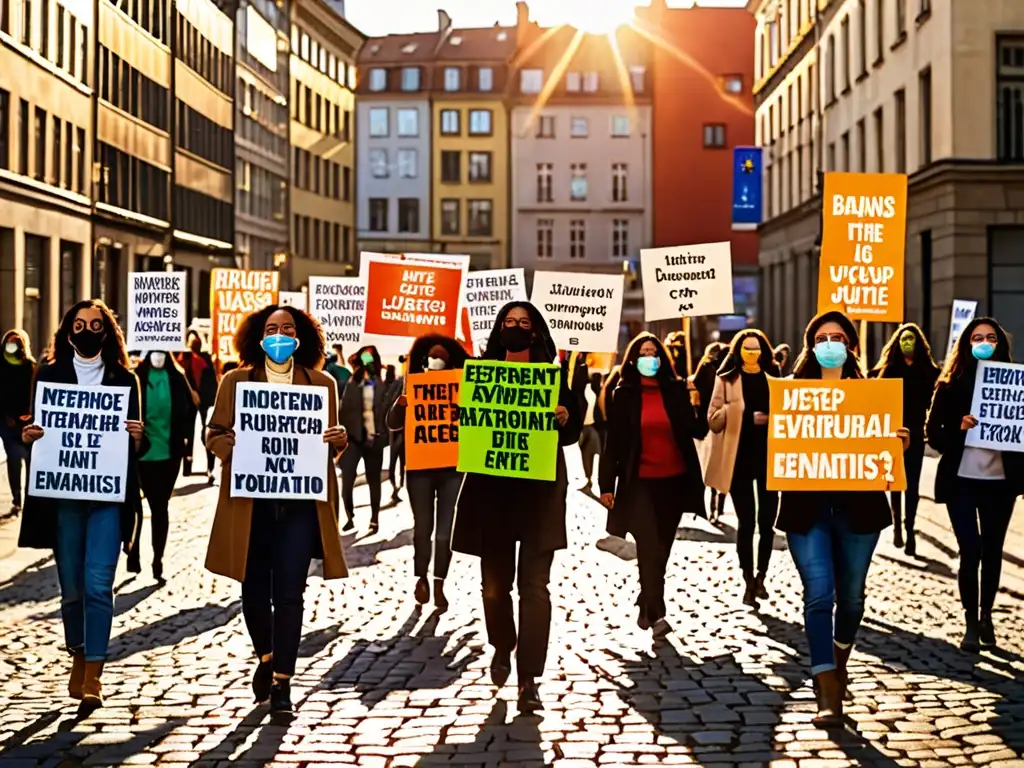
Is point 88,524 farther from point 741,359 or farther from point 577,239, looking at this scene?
point 577,239

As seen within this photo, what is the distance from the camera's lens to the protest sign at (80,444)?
9188mm

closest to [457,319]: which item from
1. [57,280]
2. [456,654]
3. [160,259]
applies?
[456,654]

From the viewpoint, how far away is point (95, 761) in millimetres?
7703

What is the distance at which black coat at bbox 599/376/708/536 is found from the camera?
456 inches

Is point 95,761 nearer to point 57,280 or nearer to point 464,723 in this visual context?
point 464,723

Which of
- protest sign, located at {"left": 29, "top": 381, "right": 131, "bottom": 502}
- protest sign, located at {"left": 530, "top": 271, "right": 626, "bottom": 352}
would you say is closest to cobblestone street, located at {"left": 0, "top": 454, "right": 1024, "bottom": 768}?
protest sign, located at {"left": 29, "top": 381, "right": 131, "bottom": 502}

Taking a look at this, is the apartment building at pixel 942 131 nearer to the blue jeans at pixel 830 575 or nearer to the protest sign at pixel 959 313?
the protest sign at pixel 959 313

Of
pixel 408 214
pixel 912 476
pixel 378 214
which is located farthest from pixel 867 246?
pixel 378 214

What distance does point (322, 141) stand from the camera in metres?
90.2

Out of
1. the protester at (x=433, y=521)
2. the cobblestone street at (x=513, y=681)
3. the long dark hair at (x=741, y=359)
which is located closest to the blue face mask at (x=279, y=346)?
the cobblestone street at (x=513, y=681)

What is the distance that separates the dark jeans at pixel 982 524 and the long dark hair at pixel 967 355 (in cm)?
66

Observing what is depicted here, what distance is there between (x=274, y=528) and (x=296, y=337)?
95cm

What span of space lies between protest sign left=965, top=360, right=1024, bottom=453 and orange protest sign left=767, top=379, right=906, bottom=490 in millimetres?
1972

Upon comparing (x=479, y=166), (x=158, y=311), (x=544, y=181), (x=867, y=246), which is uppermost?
(x=479, y=166)
